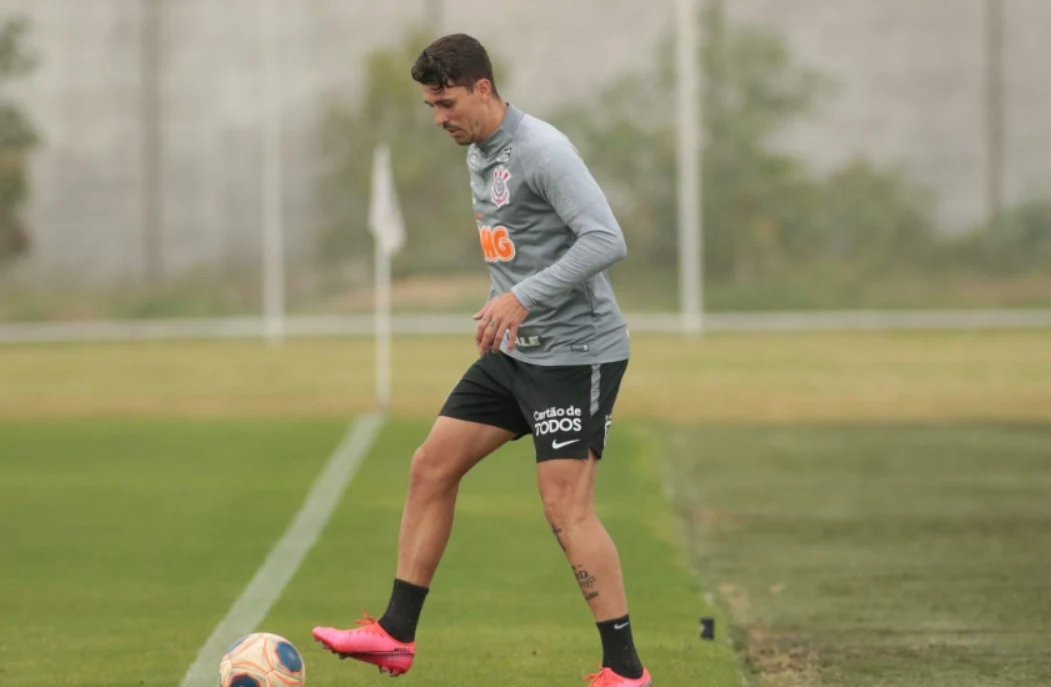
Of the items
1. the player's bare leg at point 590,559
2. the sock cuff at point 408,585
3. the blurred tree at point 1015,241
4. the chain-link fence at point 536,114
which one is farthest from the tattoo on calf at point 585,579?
the blurred tree at point 1015,241

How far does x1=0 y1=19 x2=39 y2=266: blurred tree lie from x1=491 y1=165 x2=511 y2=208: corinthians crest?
958 inches

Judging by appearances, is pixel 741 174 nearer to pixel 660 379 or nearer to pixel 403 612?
pixel 660 379

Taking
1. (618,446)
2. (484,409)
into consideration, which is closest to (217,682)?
(484,409)

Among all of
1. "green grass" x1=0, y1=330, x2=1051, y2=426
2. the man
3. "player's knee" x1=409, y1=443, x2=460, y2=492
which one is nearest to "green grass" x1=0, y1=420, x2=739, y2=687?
the man

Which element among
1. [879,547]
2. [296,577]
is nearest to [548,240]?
[296,577]

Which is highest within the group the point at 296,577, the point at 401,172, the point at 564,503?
the point at 401,172

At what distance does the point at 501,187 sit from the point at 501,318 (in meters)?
0.44

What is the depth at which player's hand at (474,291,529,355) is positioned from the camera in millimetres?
5484

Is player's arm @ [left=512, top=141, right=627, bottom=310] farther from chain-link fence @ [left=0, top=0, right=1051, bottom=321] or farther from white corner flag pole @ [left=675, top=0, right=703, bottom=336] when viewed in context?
chain-link fence @ [left=0, top=0, right=1051, bottom=321]

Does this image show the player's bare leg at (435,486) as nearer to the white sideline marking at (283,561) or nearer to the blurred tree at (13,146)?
the white sideline marking at (283,561)

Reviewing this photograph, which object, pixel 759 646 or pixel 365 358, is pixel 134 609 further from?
pixel 365 358

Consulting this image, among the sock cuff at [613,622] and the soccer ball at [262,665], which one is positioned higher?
the sock cuff at [613,622]

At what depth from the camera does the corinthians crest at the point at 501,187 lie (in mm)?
5612

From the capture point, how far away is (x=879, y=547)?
30.2ft
